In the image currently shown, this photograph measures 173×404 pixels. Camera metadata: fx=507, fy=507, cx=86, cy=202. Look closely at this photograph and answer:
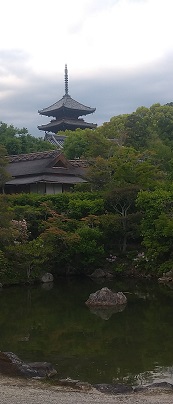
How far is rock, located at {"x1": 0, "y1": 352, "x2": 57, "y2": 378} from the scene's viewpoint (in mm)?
10328

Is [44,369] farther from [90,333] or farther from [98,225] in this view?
[98,225]

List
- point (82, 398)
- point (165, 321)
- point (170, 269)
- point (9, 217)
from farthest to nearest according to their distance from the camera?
point (170, 269) < point (9, 217) < point (165, 321) < point (82, 398)

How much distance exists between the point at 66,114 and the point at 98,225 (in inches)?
1617

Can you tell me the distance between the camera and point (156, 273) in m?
26.0

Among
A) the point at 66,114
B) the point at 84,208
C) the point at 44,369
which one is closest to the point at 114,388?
the point at 44,369

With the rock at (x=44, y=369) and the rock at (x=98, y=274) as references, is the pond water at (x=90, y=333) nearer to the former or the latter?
the rock at (x=44, y=369)

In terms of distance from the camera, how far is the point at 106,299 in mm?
19328

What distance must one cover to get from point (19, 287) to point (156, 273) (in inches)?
278

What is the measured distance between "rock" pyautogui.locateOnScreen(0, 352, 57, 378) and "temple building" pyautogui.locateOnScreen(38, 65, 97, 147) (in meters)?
55.1

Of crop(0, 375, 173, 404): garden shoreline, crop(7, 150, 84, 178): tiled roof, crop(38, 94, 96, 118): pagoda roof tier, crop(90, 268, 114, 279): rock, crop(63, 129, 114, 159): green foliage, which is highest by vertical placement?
crop(38, 94, 96, 118): pagoda roof tier

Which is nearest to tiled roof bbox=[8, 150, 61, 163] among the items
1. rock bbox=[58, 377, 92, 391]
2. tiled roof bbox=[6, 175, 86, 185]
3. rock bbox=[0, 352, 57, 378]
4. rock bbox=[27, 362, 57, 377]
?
tiled roof bbox=[6, 175, 86, 185]

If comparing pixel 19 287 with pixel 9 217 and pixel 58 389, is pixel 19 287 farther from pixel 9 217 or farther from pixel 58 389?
pixel 58 389

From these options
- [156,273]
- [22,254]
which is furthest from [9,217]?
[156,273]

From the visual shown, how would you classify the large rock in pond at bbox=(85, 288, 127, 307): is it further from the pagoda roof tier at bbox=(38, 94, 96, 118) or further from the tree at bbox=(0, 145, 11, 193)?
the pagoda roof tier at bbox=(38, 94, 96, 118)
